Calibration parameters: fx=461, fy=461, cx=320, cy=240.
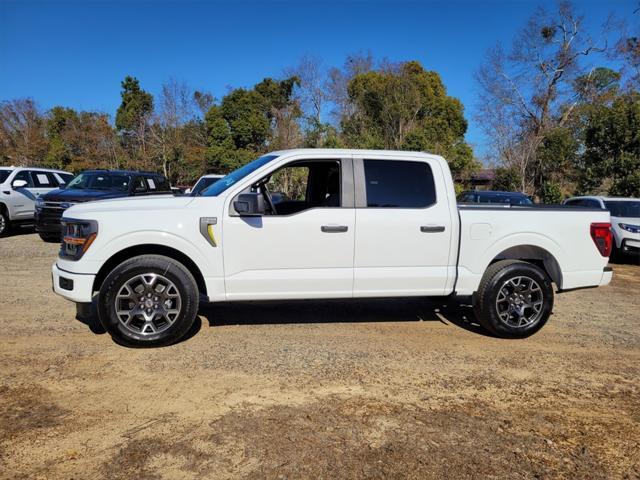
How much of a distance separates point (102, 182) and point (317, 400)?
10017mm

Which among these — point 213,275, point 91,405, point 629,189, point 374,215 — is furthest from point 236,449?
point 629,189

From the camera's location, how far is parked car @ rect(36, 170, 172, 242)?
10.7 metres

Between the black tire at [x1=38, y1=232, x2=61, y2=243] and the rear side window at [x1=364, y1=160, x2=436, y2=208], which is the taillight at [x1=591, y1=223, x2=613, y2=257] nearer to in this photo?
the rear side window at [x1=364, y1=160, x2=436, y2=208]

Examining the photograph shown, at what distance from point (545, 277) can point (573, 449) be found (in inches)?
97.9

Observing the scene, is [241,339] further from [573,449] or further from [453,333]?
[573,449]

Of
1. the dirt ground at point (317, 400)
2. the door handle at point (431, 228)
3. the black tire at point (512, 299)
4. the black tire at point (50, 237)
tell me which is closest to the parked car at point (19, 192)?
the black tire at point (50, 237)

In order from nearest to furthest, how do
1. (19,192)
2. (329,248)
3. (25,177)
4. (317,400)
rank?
(317,400) → (329,248) → (19,192) → (25,177)

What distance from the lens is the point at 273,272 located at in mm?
4637

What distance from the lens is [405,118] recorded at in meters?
29.5

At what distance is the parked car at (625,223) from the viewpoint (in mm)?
10695

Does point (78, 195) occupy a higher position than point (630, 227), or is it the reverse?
point (78, 195)

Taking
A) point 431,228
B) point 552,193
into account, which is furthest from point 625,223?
point 552,193

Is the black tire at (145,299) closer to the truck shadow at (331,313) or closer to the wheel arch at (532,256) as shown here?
the truck shadow at (331,313)

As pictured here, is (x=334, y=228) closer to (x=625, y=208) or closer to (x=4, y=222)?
(x=625, y=208)
